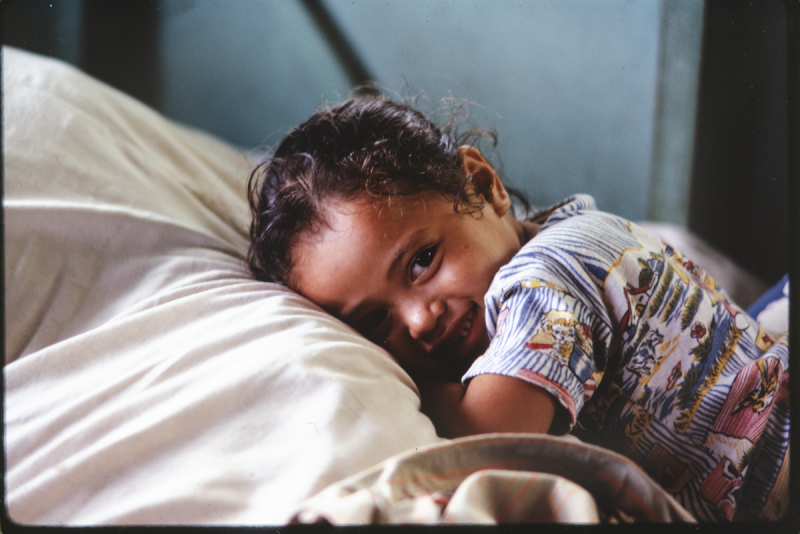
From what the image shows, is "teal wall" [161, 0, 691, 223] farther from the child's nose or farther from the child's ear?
the child's nose

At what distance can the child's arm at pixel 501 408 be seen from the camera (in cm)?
36


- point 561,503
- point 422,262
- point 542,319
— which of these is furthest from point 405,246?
point 561,503

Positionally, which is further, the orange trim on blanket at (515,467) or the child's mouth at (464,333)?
the child's mouth at (464,333)

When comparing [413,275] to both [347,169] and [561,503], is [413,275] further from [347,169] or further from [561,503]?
[561,503]

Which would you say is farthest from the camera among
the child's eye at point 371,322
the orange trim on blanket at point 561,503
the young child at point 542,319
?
the child's eye at point 371,322

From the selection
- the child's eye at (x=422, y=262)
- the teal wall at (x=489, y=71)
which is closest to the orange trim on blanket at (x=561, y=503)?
the child's eye at (x=422, y=262)

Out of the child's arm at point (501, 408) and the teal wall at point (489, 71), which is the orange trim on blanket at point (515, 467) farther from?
the teal wall at point (489, 71)

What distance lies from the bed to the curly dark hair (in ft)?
0.19

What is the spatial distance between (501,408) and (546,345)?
53mm

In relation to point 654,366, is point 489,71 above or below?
above

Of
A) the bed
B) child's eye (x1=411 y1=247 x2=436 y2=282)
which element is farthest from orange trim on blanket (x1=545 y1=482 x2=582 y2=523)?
child's eye (x1=411 y1=247 x2=436 y2=282)

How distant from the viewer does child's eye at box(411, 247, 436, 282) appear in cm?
46

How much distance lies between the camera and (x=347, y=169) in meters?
0.50

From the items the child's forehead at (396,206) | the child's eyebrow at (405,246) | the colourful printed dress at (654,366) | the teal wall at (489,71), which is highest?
the teal wall at (489,71)
